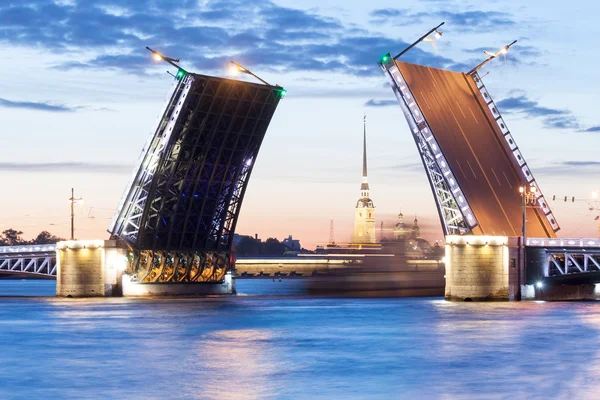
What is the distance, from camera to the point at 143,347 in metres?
36.2

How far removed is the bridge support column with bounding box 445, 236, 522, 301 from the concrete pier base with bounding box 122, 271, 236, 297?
18.0 meters

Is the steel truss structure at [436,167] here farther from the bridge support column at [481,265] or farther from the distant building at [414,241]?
the distant building at [414,241]

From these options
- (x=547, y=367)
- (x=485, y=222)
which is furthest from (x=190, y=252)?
(x=547, y=367)

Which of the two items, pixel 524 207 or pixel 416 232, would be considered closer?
pixel 524 207

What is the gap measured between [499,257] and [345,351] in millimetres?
35196

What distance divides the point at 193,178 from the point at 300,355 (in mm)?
35417

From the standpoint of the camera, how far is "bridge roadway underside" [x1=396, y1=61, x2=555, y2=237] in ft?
223

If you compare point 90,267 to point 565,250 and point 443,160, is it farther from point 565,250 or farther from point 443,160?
point 565,250

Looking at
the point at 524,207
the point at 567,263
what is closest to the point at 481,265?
the point at 524,207

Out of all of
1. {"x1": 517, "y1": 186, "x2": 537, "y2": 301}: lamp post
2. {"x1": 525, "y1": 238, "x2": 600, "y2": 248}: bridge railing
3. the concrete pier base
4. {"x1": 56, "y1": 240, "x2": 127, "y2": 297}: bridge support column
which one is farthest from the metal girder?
{"x1": 56, "y1": 240, "x2": 127, "y2": 297}: bridge support column

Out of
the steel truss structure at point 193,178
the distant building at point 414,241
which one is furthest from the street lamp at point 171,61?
the distant building at point 414,241

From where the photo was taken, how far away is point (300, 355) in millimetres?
33531

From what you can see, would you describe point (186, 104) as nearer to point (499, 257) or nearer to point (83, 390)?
point (499, 257)

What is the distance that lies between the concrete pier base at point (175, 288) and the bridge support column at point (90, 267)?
72 centimetres
